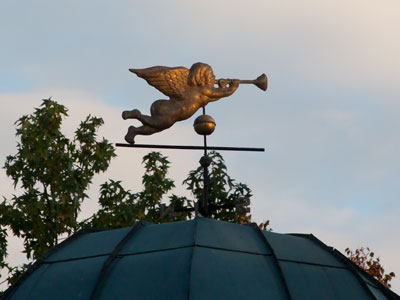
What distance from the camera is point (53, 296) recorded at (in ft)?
45.9

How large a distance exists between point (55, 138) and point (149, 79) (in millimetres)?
8630

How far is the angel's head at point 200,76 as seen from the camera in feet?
53.5

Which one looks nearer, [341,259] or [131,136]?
[341,259]

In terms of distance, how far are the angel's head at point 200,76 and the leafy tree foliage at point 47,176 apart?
26.3 feet

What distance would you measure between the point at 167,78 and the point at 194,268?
387 cm

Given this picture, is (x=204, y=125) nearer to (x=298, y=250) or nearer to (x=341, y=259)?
(x=298, y=250)

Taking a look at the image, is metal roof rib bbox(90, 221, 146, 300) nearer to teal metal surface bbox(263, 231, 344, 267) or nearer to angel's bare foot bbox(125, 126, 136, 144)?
angel's bare foot bbox(125, 126, 136, 144)

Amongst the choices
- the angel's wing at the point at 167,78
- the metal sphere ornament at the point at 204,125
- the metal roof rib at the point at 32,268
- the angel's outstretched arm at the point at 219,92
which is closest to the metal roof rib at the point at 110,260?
the metal roof rib at the point at 32,268

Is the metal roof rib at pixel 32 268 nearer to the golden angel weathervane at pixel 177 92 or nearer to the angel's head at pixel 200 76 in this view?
the golden angel weathervane at pixel 177 92

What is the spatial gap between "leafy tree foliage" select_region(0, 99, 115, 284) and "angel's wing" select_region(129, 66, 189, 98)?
7783mm

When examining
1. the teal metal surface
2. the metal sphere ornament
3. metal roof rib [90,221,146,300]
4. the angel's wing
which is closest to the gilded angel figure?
the angel's wing

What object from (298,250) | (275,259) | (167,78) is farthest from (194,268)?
(167,78)

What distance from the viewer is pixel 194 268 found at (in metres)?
13.4

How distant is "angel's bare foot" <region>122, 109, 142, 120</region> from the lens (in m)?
16.0
